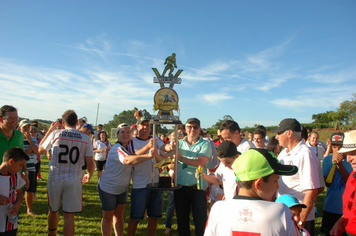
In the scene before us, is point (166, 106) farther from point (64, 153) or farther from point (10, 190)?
point (10, 190)

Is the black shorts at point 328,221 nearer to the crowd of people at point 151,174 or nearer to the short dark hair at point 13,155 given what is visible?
the crowd of people at point 151,174

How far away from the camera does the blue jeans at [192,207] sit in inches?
157

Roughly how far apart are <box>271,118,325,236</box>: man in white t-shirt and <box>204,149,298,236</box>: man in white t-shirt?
1.31 m

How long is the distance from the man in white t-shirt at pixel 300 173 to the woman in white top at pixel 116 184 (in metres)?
2.29

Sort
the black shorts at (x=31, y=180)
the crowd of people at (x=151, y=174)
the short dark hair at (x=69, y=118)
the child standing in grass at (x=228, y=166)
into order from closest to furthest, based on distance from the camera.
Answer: the crowd of people at (x=151, y=174), the child standing in grass at (x=228, y=166), the short dark hair at (x=69, y=118), the black shorts at (x=31, y=180)

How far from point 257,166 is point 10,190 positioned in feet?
10.8

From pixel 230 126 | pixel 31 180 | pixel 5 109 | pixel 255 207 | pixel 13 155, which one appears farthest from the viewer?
pixel 31 180

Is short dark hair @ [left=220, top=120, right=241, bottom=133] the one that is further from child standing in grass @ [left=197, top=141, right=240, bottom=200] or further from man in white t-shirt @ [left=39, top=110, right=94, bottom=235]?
man in white t-shirt @ [left=39, top=110, right=94, bottom=235]

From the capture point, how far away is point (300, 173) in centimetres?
293

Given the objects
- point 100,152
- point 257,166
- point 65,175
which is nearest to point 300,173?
point 257,166

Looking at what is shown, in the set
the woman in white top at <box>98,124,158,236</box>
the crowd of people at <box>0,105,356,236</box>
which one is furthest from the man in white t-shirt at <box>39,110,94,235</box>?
the woman in white top at <box>98,124,158,236</box>

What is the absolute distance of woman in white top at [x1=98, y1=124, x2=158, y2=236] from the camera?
4074 mm

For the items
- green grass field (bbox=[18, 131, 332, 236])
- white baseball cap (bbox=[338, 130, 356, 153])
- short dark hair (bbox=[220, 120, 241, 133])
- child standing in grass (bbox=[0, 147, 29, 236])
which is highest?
short dark hair (bbox=[220, 120, 241, 133])

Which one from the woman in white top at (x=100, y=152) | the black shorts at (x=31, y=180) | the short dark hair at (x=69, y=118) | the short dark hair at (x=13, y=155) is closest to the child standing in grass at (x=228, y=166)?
the short dark hair at (x=69, y=118)
